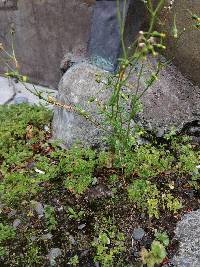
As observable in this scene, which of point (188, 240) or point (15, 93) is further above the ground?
point (15, 93)

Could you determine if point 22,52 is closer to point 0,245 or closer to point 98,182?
point 98,182

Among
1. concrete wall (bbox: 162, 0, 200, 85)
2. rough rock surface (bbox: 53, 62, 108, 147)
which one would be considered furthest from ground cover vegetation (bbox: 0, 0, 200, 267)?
concrete wall (bbox: 162, 0, 200, 85)

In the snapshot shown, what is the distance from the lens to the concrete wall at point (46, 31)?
4188 millimetres

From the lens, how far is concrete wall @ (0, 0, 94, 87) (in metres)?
4.19

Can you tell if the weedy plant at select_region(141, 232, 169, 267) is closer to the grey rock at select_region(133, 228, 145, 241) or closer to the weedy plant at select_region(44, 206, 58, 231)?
the grey rock at select_region(133, 228, 145, 241)

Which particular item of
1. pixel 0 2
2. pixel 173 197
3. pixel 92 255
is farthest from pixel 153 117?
pixel 0 2

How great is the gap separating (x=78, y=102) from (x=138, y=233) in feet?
4.80

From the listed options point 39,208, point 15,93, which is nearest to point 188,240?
point 39,208

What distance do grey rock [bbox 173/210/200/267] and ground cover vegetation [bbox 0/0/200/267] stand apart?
6 cm

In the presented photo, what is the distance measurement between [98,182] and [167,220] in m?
0.71

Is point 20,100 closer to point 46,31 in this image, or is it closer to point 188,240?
point 46,31

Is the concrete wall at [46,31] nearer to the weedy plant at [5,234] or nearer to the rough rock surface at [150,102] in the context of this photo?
the rough rock surface at [150,102]

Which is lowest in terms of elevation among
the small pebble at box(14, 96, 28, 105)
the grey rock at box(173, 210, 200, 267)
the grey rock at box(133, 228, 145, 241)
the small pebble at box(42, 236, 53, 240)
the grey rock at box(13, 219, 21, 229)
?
the grey rock at box(13, 219, 21, 229)

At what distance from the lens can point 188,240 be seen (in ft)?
9.92
